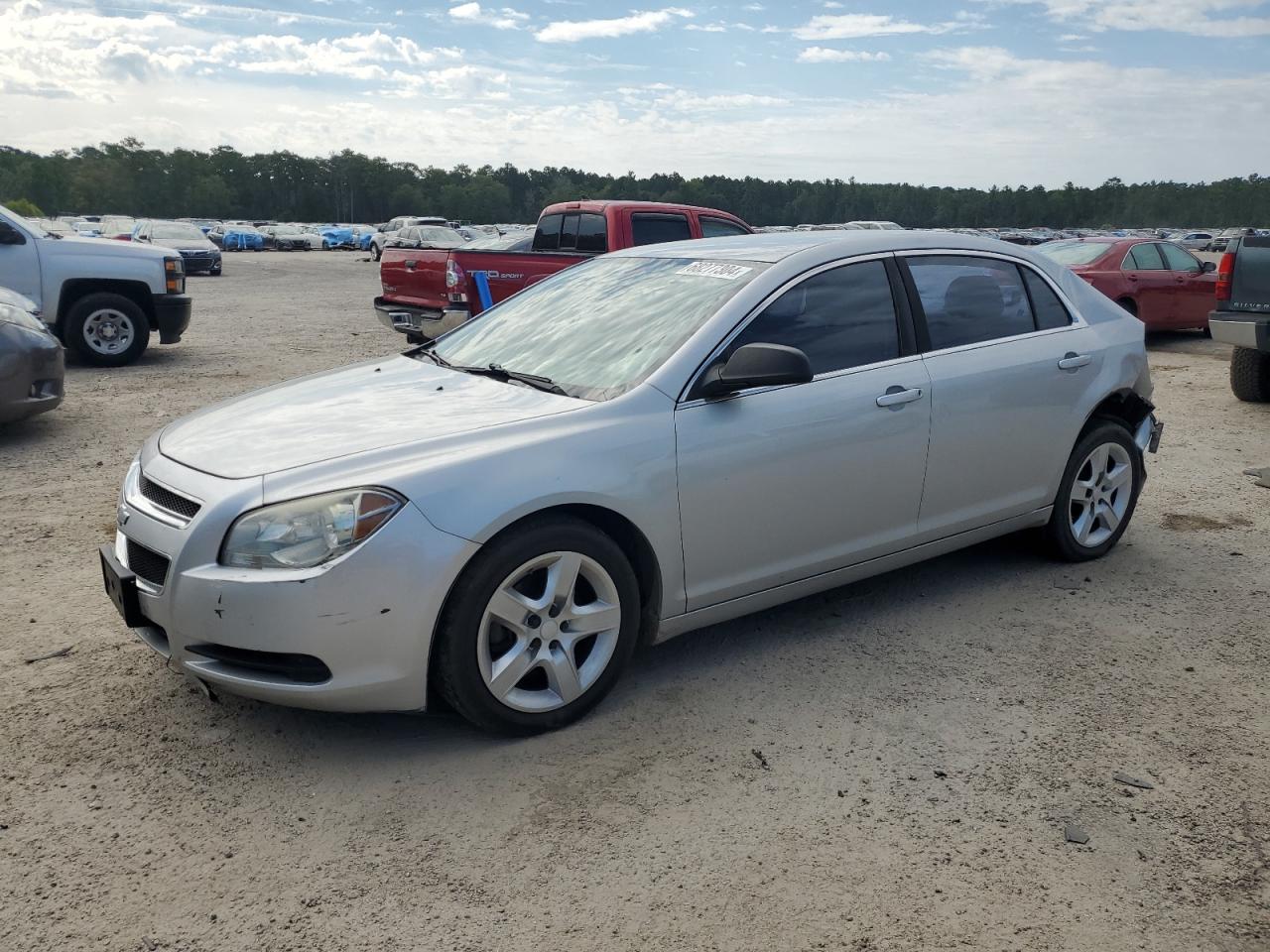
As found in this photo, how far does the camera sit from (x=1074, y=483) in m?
5.04

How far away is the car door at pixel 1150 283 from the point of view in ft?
46.2

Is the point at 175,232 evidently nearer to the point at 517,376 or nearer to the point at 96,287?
the point at 96,287

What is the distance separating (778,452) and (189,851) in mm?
2276

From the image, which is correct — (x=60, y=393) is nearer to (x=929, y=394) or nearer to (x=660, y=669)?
(x=660, y=669)

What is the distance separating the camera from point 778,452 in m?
3.88

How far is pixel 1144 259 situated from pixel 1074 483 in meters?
10.7

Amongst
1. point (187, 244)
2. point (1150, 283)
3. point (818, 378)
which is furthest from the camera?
point (187, 244)

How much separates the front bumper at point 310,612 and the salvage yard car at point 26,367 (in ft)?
16.5

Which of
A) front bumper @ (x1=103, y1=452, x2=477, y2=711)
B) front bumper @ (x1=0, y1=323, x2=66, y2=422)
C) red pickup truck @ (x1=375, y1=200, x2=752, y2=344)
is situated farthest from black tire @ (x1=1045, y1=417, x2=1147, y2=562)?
front bumper @ (x1=0, y1=323, x2=66, y2=422)

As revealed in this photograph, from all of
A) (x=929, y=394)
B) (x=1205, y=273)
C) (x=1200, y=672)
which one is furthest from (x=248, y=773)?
(x=1205, y=273)

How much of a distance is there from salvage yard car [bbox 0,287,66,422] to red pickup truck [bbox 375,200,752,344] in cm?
329

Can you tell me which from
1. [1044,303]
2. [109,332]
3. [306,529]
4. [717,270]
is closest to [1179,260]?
[1044,303]

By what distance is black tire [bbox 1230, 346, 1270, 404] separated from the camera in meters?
9.62

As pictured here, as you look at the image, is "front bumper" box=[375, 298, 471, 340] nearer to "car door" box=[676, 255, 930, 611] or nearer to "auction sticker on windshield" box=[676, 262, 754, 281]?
"auction sticker on windshield" box=[676, 262, 754, 281]
